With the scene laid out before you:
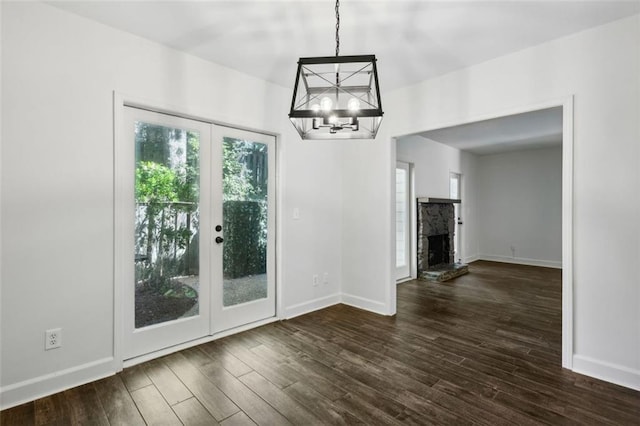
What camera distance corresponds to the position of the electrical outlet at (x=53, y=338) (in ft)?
6.95

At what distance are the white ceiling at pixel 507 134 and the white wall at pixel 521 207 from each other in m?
0.45

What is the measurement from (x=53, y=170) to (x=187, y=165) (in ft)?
3.14

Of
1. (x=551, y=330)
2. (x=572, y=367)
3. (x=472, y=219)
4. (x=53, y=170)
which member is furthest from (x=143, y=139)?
(x=472, y=219)

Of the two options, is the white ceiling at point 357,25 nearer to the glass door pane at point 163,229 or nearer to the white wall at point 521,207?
the glass door pane at point 163,229

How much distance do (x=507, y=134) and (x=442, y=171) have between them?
1.33 meters

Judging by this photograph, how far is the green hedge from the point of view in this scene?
3162mm

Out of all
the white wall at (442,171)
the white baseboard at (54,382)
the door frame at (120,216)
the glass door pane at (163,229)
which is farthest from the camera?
the white wall at (442,171)

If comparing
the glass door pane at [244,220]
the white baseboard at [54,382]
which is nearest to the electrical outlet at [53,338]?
the white baseboard at [54,382]

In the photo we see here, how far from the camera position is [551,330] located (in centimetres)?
320

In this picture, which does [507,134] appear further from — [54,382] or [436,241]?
[54,382]

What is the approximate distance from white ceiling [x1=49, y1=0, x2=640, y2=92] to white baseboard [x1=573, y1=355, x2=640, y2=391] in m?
2.52

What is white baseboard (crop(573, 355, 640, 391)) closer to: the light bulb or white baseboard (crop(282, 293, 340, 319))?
white baseboard (crop(282, 293, 340, 319))

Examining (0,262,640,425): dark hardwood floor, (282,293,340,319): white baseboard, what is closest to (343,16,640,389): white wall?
(0,262,640,425): dark hardwood floor

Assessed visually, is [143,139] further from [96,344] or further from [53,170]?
[96,344]
